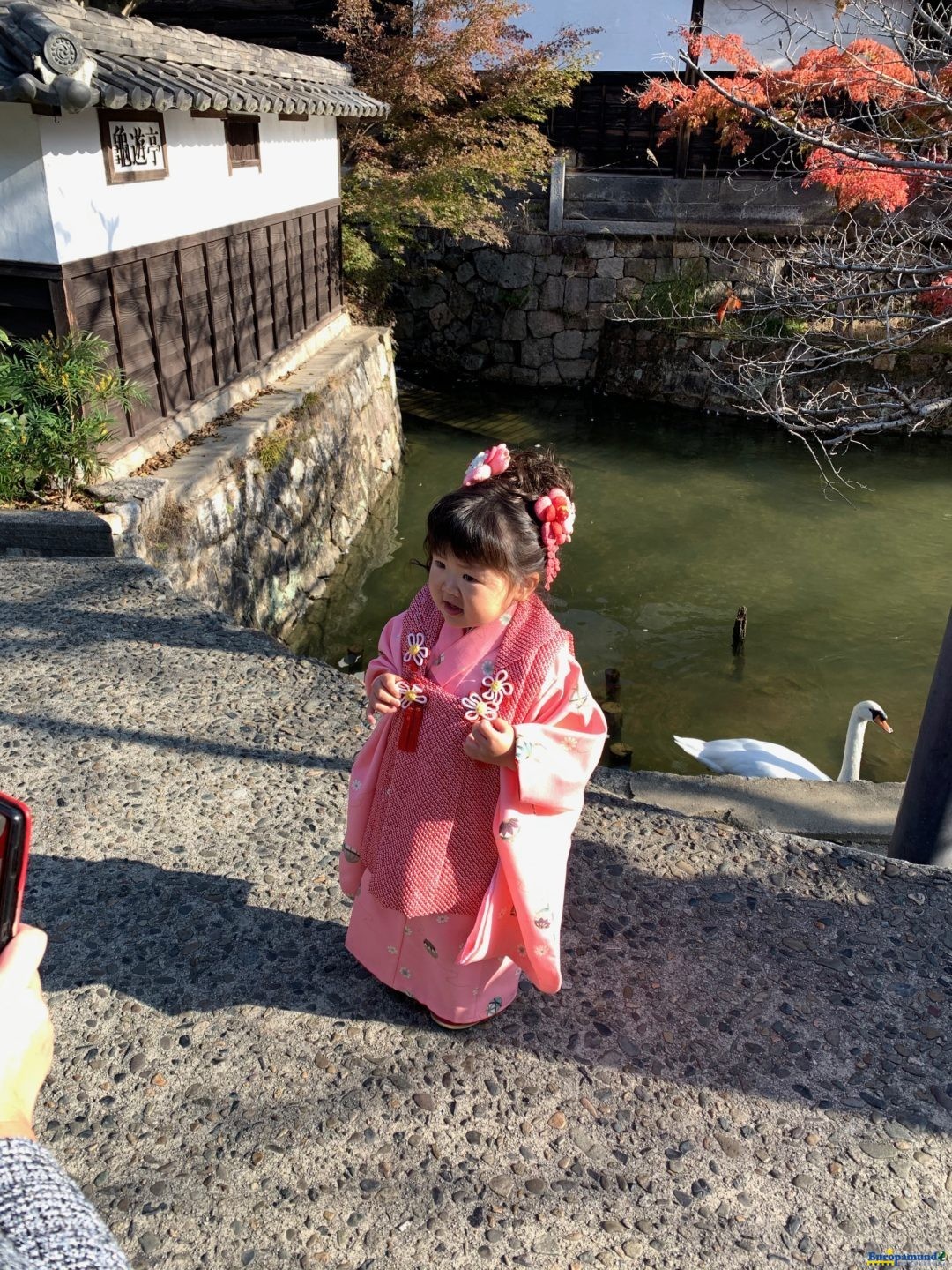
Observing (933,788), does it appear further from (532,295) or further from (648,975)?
(532,295)

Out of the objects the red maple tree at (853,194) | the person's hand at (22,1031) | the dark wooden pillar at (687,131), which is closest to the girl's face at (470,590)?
the person's hand at (22,1031)

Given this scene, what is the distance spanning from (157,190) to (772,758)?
266 inches

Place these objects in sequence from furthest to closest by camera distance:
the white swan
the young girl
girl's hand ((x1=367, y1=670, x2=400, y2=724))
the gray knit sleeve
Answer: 1. the white swan
2. girl's hand ((x1=367, y1=670, x2=400, y2=724))
3. the young girl
4. the gray knit sleeve

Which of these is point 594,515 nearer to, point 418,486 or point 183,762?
point 418,486

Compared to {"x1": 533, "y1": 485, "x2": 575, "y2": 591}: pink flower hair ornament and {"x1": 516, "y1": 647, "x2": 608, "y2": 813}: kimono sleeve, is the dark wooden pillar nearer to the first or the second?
{"x1": 533, "y1": 485, "x2": 575, "y2": 591}: pink flower hair ornament

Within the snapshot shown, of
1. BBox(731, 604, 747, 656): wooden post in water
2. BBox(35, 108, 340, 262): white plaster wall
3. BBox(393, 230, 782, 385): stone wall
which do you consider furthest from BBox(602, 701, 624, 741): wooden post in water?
BBox(393, 230, 782, 385): stone wall

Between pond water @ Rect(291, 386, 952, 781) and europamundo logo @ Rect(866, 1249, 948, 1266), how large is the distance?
15.9ft

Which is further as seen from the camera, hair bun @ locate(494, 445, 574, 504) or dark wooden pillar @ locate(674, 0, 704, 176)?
dark wooden pillar @ locate(674, 0, 704, 176)

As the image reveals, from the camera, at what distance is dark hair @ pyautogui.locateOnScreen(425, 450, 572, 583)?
2.28m

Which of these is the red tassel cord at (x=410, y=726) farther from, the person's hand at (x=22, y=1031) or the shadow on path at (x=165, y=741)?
the shadow on path at (x=165, y=741)

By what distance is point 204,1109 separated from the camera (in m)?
2.54

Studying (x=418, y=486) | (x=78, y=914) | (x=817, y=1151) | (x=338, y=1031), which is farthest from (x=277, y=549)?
(x=817, y=1151)

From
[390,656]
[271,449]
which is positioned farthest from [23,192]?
[390,656]

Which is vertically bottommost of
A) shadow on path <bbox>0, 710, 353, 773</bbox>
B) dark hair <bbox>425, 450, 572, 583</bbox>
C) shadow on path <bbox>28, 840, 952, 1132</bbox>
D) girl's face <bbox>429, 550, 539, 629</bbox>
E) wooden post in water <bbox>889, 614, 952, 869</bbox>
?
shadow on path <bbox>0, 710, 353, 773</bbox>
